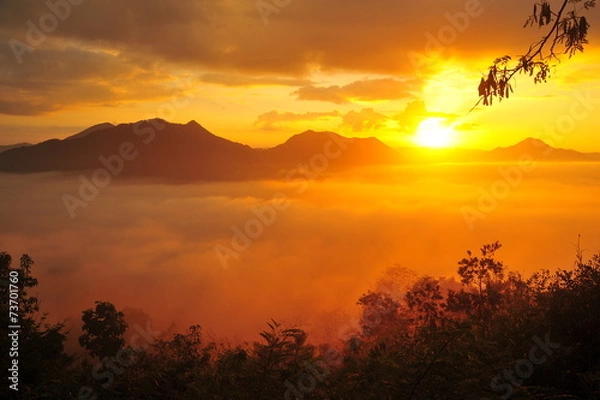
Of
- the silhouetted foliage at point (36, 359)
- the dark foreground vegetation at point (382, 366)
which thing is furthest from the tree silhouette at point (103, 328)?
the dark foreground vegetation at point (382, 366)

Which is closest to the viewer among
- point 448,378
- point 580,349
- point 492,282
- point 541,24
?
point 448,378

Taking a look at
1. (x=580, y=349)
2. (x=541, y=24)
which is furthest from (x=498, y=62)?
(x=580, y=349)

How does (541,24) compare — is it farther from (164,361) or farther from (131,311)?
(131,311)

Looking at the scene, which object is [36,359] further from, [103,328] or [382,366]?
[103,328]

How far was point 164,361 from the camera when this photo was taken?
6742 millimetres

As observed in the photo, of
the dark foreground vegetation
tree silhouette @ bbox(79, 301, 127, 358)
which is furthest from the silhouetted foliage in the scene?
tree silhouette @ bbox(79, 301, 127, 358)

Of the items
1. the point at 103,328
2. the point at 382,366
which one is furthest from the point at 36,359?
the point at 103,328

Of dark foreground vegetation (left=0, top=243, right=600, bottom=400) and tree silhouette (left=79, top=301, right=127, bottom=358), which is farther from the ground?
dark foreground vegetation (left=0, top=243, right=600, bottom=400)

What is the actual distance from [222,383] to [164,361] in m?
1.27

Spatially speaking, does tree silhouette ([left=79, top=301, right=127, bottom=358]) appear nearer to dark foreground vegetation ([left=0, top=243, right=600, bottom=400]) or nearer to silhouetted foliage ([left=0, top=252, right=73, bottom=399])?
silhouetted foliage ([left=0, top=252, right=73, bottom=399])

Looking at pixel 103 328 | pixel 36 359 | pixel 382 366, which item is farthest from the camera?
pixel 103 328

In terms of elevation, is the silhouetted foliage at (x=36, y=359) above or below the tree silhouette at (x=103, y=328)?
above

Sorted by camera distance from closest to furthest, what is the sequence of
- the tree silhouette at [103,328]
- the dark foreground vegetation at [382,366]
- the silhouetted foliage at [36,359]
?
the dark foreground vegetation at [382,366]
the silhouetted foliage at [36,359]
the tree silhouette at [103,328]

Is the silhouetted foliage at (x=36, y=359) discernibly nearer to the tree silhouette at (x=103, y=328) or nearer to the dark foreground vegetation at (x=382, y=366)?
the dark foreground vegetation at (x=382, y=366)
